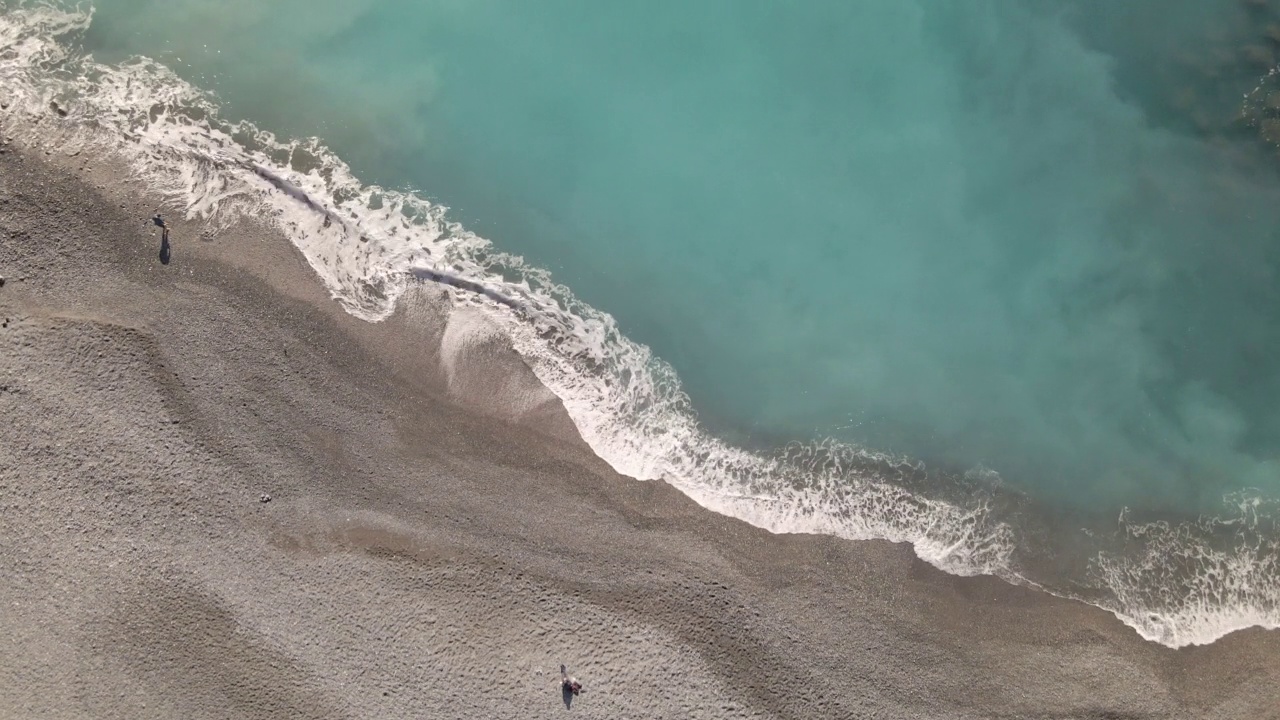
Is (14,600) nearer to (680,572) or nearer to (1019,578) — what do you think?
(680,572)

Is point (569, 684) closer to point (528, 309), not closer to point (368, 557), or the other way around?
point (368, 557)

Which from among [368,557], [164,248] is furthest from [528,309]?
[164,248]

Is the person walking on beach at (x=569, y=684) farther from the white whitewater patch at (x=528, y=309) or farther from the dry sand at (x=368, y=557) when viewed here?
the white whitewater patch at (x=528, y=309)

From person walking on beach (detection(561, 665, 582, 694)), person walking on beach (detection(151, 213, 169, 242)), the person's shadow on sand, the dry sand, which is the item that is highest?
person walking on beach (detection(151, 213, 169, 242))

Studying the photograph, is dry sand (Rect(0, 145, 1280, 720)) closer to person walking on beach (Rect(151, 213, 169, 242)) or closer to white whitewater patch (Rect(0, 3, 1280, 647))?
person walking on beach (Rect(151, 213, 169, 242))

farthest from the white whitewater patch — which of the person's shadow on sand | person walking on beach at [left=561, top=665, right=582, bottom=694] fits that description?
person walking on beach at [left=561, top=665, right=582, bottom=694]

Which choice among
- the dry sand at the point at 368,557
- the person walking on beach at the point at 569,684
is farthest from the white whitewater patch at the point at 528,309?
the person walking on beach at the point at 569,684
